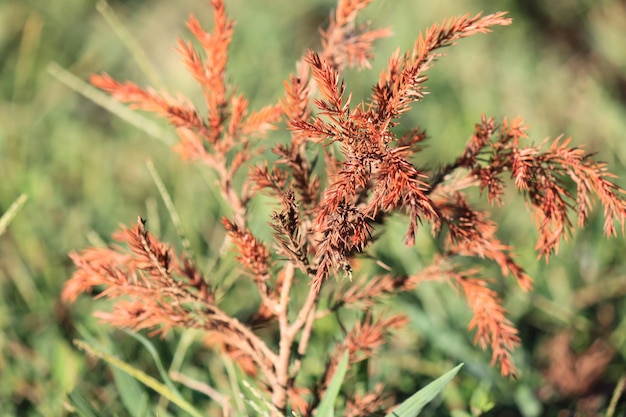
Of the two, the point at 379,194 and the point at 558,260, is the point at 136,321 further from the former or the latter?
the point at 558,260

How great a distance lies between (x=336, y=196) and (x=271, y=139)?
976 mm

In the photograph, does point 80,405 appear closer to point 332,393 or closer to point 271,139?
point 332,393

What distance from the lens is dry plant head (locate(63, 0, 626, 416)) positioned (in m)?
0.48

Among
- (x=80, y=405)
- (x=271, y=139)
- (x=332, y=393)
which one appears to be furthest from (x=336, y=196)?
(x=271, y=139)

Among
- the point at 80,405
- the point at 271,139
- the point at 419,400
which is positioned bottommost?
the point at 419,400

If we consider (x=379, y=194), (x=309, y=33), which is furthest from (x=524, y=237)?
(x=309, y=33)

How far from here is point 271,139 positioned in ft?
4.64

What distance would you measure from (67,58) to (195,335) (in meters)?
1.22

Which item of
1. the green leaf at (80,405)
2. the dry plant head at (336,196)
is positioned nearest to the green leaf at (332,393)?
the dry plant head at (336,196)

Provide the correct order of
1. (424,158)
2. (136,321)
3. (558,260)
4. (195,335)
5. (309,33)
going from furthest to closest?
(309,33) → (424,158) → (558,260) → (195,335) → (136,321)

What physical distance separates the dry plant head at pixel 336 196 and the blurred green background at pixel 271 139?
4.4 inches

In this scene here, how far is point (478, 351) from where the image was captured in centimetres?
98

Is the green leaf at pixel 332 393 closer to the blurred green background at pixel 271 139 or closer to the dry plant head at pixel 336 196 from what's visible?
the dry plant head at pixel 336 196

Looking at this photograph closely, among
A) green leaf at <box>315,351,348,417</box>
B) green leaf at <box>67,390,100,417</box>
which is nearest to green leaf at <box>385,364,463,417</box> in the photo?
green leaf at <box>315,351,348,417</box>
